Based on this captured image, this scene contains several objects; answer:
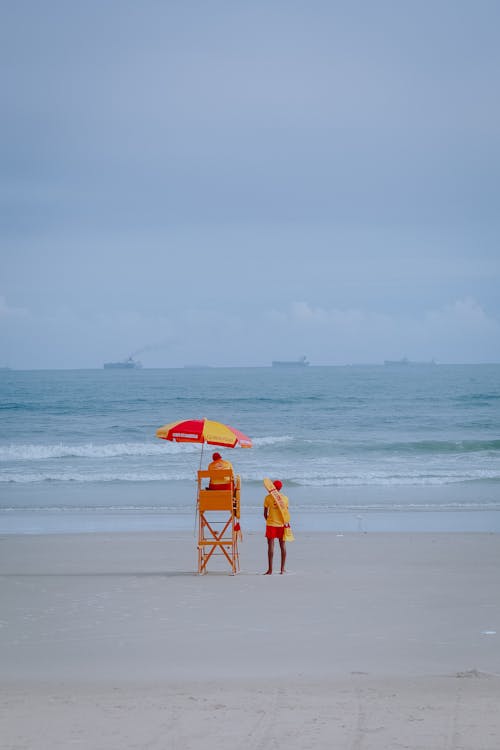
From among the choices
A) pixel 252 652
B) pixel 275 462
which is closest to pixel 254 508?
pixel 275 462

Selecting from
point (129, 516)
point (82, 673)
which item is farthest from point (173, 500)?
point (82, 673)

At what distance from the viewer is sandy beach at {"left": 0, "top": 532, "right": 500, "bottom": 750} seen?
19.1 feet

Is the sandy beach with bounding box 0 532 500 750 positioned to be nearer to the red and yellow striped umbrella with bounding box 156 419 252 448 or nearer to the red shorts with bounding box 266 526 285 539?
the red shorts with bounding box 266 526 285 539

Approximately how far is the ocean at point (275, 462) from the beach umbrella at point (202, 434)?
5.19m

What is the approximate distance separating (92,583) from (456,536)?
22.9 feet

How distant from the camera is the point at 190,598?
1020 centimetres

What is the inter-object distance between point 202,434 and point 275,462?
19.3 meters

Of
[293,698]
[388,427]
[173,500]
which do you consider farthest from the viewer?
[388,427]

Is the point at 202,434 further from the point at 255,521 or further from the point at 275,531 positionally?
the point at 255,521

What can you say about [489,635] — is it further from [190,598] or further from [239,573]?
[239,573]

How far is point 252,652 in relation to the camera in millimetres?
7922

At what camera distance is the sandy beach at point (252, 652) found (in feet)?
19.1

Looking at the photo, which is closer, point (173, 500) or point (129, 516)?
point (129, 516)

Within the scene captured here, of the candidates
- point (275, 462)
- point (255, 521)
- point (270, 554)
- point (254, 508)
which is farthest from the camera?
point (275, 462)
